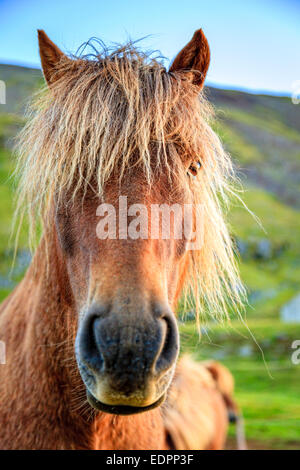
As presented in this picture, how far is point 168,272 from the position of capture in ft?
7.73

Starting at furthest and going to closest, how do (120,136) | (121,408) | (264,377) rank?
1. (264,377)
2. (120,136)
3. (121,408)

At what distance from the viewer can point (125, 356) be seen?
5.86 feet

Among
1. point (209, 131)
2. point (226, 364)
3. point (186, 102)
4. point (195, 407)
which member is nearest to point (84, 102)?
point (186, 102)

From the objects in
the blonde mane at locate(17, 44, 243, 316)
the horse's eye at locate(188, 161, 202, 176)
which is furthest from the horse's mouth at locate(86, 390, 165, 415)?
the horse's eye at locate(188, 161, 202, 176)

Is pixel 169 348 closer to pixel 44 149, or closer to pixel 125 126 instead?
pixel 125 126

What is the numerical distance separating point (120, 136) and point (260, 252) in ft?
208

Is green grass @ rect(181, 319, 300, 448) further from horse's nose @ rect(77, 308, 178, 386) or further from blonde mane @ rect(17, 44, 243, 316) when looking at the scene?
blonde mane @ rect(17, 44, 243, 316)

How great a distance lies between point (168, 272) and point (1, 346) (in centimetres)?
154

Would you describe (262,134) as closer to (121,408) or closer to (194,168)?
(194,168)

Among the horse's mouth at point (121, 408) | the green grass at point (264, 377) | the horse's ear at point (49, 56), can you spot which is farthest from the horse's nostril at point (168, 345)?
the horse's ear at point (49, 56)

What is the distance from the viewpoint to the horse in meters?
1.88

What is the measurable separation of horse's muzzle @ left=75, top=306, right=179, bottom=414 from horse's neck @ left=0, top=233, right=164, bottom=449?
69 cm

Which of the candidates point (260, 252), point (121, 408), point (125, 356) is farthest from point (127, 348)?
point (260, 252)

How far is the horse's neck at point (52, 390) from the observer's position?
2.59 m
